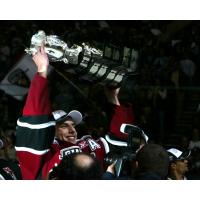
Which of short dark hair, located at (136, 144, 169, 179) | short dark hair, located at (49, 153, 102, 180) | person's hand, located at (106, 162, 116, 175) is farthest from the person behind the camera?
person's hand, located at (106, 162, 116, 175)

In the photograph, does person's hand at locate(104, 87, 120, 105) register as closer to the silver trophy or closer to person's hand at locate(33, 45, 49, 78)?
the silver trophy

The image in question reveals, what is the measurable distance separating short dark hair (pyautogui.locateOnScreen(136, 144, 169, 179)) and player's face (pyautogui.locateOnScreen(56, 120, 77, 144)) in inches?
29.4

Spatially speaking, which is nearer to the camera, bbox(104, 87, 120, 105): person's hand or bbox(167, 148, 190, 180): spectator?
bbox(167, 148, 190, 180): spectator

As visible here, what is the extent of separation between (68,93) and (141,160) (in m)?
3.55

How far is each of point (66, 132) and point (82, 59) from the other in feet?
1.35

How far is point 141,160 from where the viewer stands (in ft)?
8.09

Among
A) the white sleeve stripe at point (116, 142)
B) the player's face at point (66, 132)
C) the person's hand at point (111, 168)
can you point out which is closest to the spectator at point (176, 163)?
the white sleeve stripe at point (116, 142)

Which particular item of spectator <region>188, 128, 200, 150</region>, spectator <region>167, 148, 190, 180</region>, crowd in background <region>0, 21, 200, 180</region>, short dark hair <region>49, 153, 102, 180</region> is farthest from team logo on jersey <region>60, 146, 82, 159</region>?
spectator <region>188, 128, 200, 150</region>

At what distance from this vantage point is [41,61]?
2.75 m

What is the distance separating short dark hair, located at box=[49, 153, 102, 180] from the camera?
214cm

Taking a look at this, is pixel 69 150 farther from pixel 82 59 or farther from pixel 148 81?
pixel 148 81

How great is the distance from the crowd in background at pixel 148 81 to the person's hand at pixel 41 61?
79.6 inches
